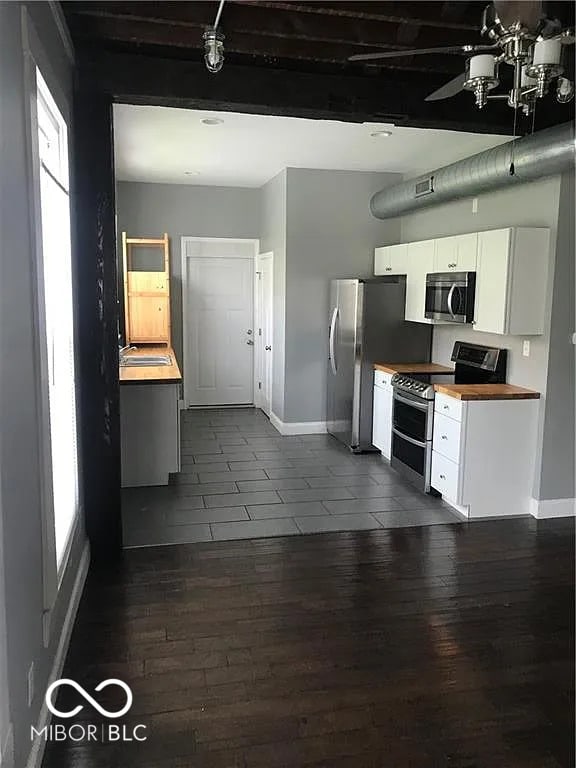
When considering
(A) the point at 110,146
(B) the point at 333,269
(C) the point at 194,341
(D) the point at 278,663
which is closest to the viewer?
(D) the point at 278,663

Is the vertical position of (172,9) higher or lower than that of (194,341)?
higher

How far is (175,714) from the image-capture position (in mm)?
2387

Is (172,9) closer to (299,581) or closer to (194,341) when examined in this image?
(299,581)

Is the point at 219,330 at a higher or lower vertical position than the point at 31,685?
higher

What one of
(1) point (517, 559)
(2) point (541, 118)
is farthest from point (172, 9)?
(1) point (517, 559)

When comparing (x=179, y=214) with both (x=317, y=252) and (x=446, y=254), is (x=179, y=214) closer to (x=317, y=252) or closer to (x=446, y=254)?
(x=317, y=252)

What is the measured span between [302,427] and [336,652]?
4111 millimetres

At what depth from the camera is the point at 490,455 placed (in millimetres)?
4422

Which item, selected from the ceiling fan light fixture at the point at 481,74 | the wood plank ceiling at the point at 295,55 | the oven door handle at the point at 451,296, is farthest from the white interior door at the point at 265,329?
the ceiling fan light fixture at the point at 481,74

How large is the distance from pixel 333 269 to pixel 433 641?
450 centimetres

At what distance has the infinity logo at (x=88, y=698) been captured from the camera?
2.37m

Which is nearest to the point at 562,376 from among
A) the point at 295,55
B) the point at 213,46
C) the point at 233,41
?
the point at 295,55

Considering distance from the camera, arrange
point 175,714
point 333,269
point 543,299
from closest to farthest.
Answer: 1. point 175,714
2. point 543,299
3. point 333,269

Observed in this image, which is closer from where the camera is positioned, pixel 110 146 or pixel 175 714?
pixel 175 714
